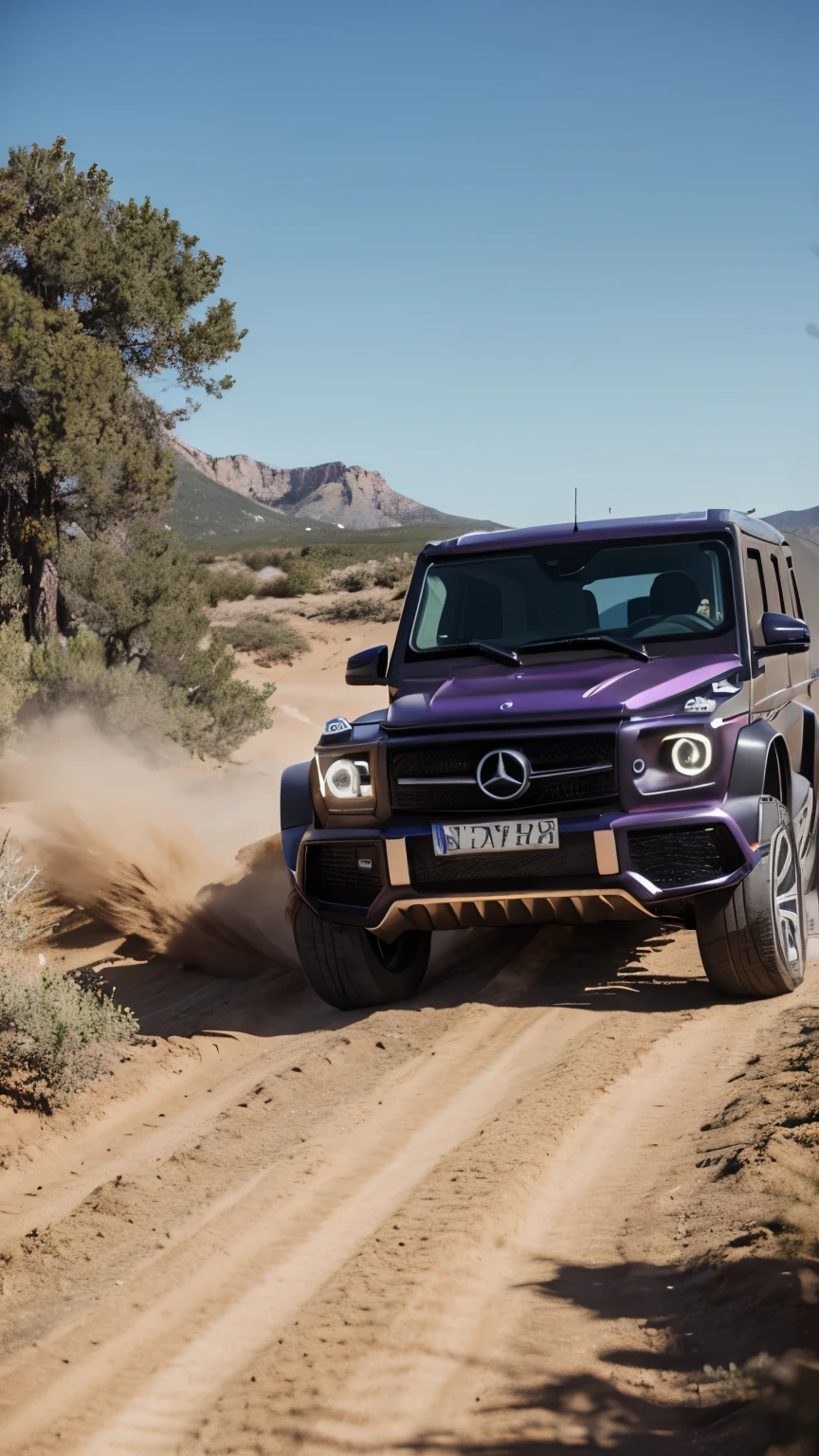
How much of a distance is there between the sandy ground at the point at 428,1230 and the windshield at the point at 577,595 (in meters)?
1.84

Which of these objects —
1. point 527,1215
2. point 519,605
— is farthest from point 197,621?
point 527,1215

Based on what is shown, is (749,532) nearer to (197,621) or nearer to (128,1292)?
(128,1292)

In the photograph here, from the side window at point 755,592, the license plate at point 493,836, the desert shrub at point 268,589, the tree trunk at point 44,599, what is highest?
the desert shrub at point 268,589

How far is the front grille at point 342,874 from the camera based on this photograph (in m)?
6.04

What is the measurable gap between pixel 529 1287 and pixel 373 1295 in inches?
16.3

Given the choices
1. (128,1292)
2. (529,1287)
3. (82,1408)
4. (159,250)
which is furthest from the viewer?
(159,250)

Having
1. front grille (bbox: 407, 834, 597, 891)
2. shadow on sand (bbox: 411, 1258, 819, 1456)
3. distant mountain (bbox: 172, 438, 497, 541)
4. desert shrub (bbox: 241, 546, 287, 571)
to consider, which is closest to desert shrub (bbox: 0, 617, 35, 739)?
front grille (bbox: 407, 834, 597, 891)

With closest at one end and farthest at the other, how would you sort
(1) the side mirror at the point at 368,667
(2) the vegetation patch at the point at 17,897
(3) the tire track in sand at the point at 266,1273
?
(3) the tire track in sand at the point at 266,1273, (1) the side mirror at the point at 368,667, (2) the vegetation patch at the point at 17,897

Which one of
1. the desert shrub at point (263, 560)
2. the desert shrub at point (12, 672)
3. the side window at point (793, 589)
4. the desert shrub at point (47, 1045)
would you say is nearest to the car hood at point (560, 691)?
the desert shrub at point (47, 1045)

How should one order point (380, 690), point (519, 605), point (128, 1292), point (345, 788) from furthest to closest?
point (380, 690), point (519, 605), point (345, 788), point (128, 1292)

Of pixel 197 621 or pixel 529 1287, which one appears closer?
pixel 529 1287

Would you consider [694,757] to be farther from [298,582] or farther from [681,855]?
[298,582]

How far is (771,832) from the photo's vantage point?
5844 mm

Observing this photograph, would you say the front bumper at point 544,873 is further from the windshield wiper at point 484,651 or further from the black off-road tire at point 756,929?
the windshield wiper at point 484,651
